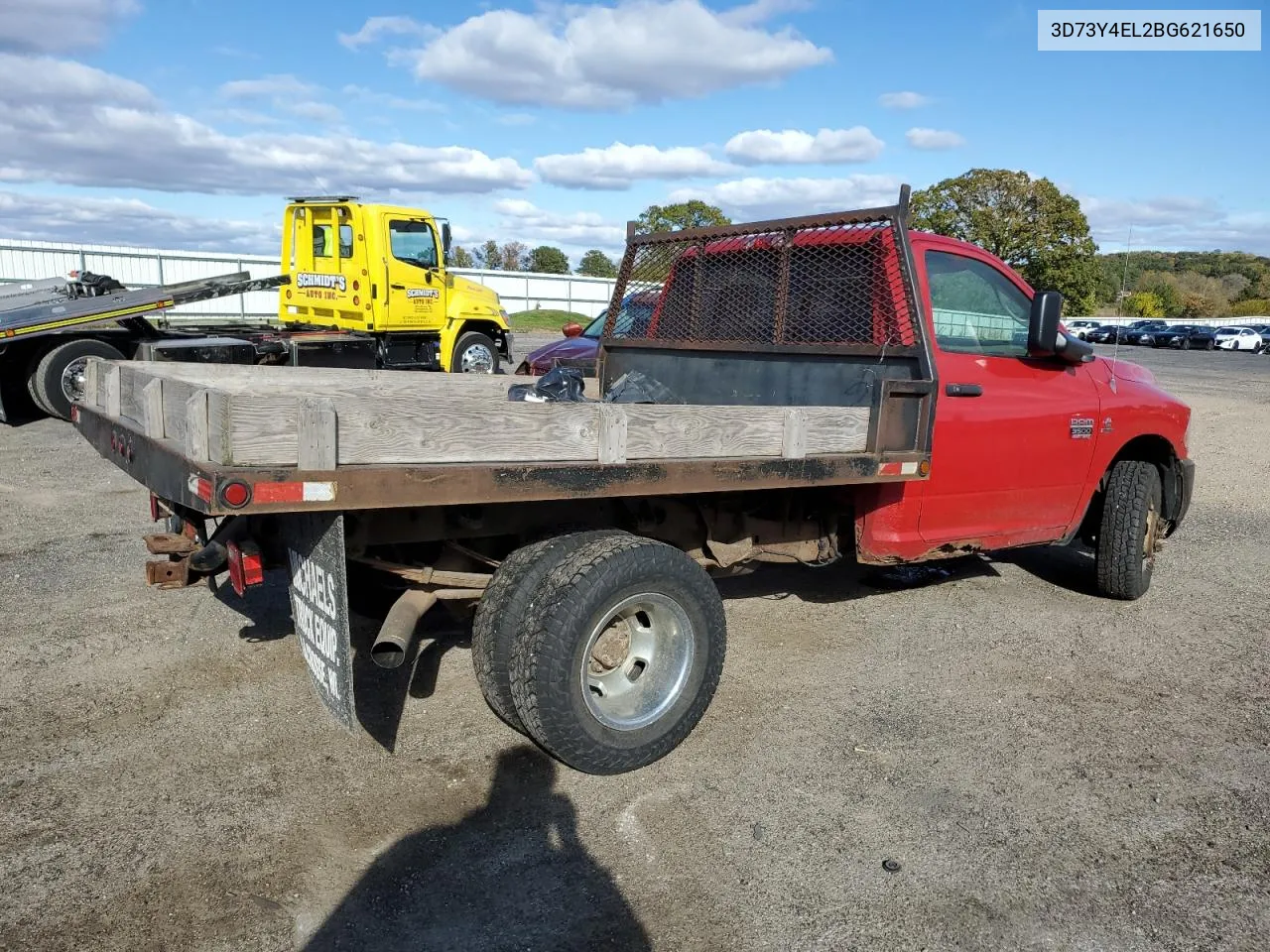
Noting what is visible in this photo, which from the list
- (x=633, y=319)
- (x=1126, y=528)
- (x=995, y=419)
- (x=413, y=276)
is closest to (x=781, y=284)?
(x=633, y=319)

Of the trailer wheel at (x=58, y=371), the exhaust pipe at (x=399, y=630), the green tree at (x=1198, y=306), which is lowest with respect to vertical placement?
the exhaust pipe at (x=399, y=630)

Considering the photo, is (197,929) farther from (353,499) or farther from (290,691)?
(290,691)

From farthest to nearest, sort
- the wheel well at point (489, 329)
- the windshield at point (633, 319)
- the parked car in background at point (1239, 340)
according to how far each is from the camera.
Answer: the parked car in background at point (1239, 340)
the wheel well at point (489, 329)
the windshield at point (633, 319)

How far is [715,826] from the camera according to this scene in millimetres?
3152

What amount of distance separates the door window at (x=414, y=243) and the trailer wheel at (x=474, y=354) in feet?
4.21

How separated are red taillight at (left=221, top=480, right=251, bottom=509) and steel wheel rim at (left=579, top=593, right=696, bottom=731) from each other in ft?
4.68

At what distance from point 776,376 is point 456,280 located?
989 cm

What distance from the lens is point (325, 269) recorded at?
513 inches

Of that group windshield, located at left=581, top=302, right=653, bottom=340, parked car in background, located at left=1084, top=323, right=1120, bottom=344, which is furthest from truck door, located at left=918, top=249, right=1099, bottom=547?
parked car in background, located at left=1084, top=323, right=1120, bottom=344

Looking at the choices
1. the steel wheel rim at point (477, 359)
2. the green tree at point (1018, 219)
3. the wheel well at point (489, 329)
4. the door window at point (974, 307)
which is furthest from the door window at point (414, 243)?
the green tree at point (1018, 219)

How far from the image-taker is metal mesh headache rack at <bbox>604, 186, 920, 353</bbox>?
4.36m

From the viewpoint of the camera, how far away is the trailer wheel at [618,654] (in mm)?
3164

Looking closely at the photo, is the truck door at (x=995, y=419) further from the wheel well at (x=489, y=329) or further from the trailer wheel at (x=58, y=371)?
the wheel well at (x=489, y=329)

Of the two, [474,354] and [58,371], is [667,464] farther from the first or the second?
[474,354]
